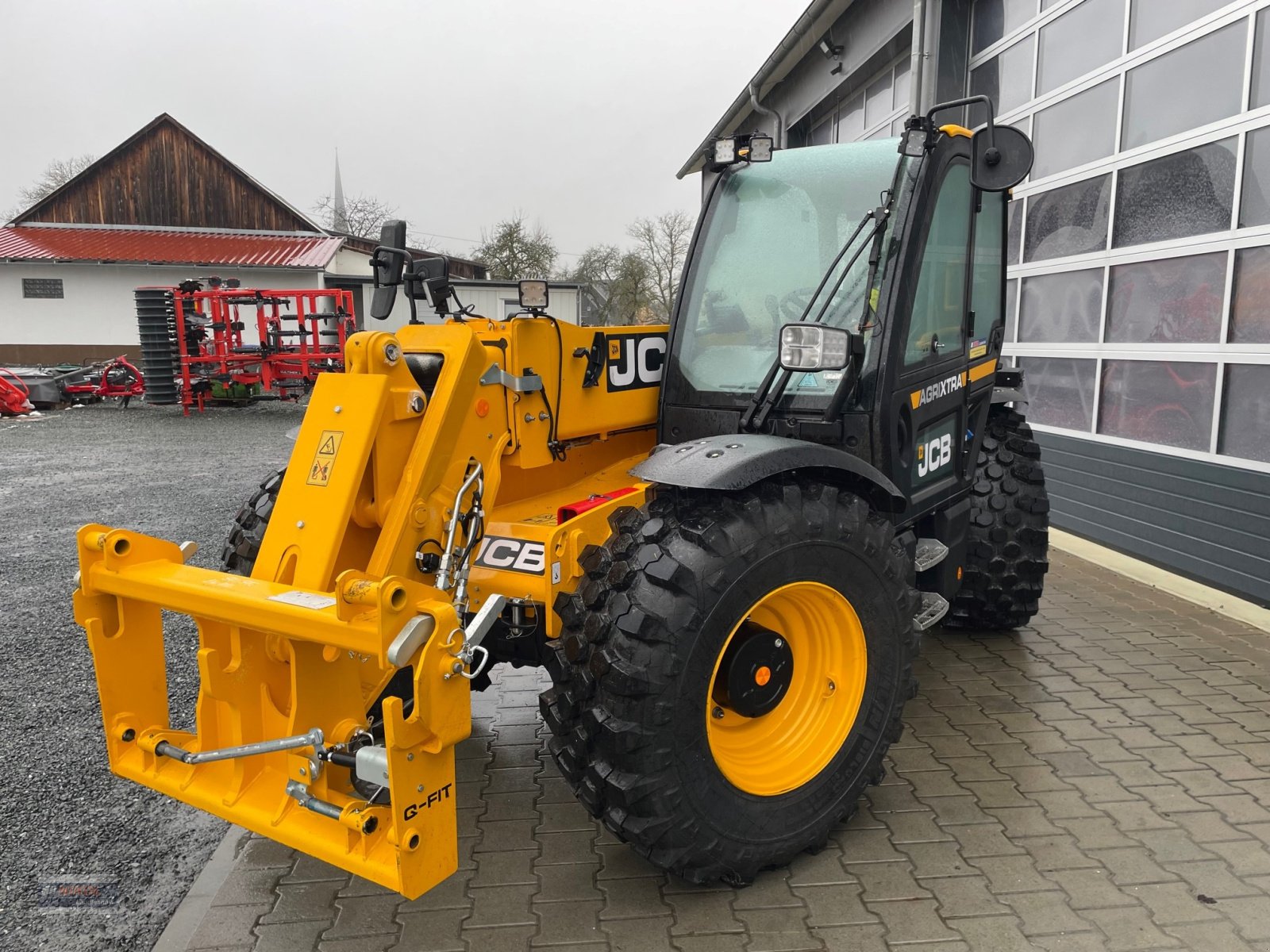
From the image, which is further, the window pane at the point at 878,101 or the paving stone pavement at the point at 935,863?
the window pane at the point at 878,101

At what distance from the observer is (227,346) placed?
1703cm

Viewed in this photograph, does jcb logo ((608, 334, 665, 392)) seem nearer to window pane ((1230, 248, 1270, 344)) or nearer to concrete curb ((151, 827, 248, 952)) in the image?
concrete curb ((151, 827, 248, 952))

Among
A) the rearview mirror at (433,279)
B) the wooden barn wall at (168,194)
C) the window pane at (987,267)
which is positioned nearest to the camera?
the rearview mirror at (433,279)

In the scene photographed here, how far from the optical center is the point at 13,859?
292cm

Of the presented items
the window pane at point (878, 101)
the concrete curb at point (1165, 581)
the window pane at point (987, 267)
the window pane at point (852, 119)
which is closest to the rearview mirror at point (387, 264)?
the window pane at point (987, 267)

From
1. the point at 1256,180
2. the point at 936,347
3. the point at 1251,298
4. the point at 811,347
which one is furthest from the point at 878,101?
the point at 811,347

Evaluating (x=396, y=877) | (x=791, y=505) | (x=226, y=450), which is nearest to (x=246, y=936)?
(x=396, y=877)

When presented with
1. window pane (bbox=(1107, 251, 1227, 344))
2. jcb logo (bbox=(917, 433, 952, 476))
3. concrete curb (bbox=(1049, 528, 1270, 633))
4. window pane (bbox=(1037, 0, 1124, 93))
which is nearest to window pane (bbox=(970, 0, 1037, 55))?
window pane (bbox=(1037, 0, 1124, 93))

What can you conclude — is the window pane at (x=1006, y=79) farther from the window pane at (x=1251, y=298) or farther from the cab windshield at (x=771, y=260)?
the cab windshield at (x=771, y=260)

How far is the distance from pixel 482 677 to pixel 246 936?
4.34ft

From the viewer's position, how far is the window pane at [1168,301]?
5535 millimetres

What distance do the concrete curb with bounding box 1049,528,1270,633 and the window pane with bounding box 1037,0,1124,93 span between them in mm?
3482

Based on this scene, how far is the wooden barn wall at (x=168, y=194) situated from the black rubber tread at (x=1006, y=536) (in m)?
27.2

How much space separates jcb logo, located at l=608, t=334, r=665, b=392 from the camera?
338 cm
